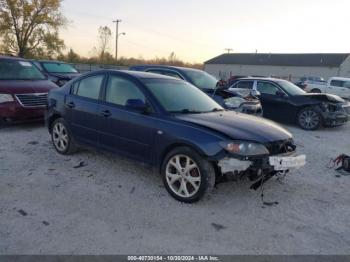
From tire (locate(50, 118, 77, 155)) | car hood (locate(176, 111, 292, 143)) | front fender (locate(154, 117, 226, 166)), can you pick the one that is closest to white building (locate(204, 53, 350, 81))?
tire (locate(50, 118, 77, 155))

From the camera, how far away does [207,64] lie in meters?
69.5

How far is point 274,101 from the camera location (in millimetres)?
10555

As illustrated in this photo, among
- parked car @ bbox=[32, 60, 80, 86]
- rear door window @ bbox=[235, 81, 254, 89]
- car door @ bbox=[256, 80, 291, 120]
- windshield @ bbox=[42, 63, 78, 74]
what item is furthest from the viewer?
windshield @ bbox=[42, 63, 78, 74]

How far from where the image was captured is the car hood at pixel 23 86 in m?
7.19

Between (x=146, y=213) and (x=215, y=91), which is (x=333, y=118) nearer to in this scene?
(x=215, y=91)

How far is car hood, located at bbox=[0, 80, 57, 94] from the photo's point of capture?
7195 mm

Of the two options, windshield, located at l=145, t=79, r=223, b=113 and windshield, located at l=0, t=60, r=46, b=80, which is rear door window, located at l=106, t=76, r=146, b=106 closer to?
windshield, located at l=145, t=79, r=223, b=113

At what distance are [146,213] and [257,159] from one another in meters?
1.45

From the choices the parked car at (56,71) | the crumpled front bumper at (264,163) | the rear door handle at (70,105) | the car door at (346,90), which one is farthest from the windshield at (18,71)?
the car door at (346,90)

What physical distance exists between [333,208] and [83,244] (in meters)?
3.09

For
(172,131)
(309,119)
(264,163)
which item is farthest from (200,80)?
(264,163)

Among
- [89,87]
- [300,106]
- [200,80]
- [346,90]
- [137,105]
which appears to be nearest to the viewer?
[137,105]

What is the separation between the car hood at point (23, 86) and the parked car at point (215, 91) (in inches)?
108

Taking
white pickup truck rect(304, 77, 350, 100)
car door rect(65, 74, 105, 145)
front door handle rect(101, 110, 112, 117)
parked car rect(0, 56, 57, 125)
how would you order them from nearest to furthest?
front door handle rect(101, 110, 112, 117), car door rect(65, 74, 105, 145), parked car rect(0, 56, 57, 125), white pickup truck rect(304, 77, 350, 100)
